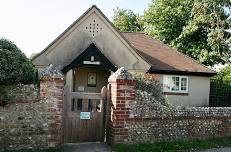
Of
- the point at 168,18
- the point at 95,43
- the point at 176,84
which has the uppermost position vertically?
the point at 168,18

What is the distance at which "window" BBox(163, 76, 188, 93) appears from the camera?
25.2 metres

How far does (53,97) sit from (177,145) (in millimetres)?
4168

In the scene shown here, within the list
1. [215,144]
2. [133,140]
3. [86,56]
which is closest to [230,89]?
[86,56]

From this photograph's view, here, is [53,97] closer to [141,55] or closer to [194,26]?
[141,55]

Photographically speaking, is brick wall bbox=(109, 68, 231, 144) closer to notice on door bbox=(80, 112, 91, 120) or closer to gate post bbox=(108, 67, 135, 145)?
gate post bbox=(108, 67, 135, 145)

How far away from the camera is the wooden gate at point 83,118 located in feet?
34.8

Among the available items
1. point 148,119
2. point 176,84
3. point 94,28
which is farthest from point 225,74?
point 148,119

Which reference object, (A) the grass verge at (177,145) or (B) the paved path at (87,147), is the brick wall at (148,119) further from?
(B) the paved path at (87,147)

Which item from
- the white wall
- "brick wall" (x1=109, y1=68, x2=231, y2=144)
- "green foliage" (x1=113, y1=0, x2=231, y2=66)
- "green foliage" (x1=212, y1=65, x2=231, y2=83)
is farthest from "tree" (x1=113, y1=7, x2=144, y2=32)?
"brick wall" (x1=109, y1=68, x2=231, y2=144)

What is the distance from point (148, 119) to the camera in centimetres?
1121

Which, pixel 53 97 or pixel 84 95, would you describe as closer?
pixel 53 97

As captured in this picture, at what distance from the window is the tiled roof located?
0.61m

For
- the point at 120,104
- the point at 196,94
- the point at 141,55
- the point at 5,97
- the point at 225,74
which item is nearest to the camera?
the point at 5,97

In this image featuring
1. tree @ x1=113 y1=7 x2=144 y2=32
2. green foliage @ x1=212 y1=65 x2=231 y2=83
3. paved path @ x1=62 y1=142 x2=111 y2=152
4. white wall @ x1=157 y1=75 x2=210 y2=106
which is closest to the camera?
paved path @ x1=62 y1=142 x2=111 y2=152
